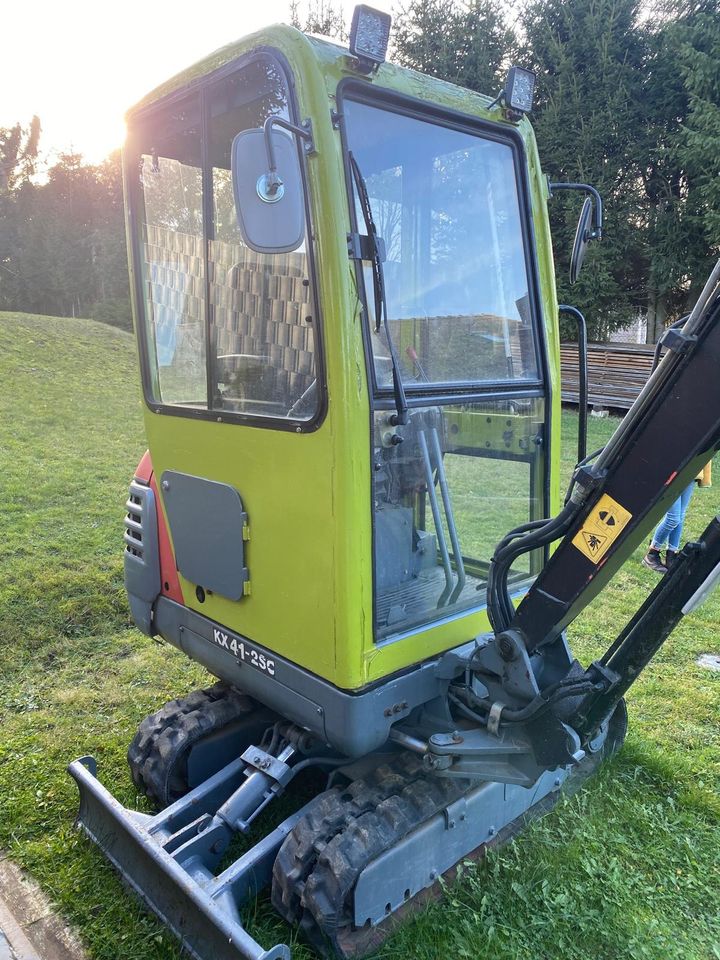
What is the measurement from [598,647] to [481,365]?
9.49 ft

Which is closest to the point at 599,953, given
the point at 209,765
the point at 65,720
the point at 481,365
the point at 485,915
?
the point at 485,915

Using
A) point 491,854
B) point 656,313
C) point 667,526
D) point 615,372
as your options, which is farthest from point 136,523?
point 656,313

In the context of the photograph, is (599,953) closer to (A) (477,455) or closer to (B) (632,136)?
(A) (477,455)

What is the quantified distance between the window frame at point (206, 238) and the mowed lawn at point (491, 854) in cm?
180

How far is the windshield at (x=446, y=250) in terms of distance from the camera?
2443 mm

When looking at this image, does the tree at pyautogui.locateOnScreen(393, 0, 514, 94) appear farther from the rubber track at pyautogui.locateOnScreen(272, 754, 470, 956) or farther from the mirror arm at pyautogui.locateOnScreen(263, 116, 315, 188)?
the rubber track at pyautogui.locateOnScreen(272, 754, 470, 956)

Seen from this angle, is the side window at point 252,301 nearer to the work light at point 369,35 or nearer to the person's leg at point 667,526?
the work light at point 369,35

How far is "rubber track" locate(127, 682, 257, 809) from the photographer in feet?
9.95

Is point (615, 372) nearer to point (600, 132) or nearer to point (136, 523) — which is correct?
point (600, 132)

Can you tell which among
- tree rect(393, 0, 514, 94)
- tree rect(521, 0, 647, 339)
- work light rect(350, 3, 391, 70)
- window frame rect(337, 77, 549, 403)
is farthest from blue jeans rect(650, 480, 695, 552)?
tree rect(393, 0, 514, 94)

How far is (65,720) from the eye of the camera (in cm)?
395

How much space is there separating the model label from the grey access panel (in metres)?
0.19

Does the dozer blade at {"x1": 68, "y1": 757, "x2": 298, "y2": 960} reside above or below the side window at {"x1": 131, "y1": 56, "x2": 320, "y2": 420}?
below

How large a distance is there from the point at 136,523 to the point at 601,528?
2070mm
